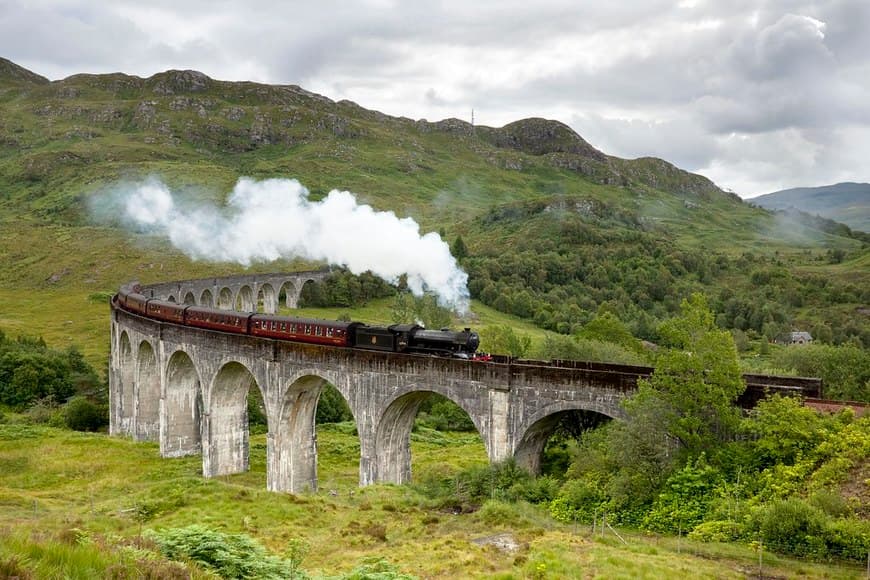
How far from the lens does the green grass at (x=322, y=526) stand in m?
17.4

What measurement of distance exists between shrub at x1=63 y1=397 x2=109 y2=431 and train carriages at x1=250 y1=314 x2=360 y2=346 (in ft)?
88.1

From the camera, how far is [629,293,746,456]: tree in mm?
25219

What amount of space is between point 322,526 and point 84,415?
131ft

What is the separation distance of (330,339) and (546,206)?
118 metres

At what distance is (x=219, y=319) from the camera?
42406 millimetres

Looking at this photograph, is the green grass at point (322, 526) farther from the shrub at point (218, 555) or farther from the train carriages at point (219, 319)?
the train carriages at point (219, 319)

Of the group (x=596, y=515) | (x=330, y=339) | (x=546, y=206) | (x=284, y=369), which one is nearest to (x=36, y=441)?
(x=284, y=369)

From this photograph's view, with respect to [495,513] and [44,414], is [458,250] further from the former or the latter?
[495,513]

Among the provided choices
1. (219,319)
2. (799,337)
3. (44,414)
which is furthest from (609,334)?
(44,414)

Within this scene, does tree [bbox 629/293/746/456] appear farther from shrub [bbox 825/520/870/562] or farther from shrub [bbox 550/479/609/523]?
shrub [bbox 825/520/870/562]

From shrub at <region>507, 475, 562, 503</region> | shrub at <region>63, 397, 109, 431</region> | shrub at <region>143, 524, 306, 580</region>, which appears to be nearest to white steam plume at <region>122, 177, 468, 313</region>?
shrub at <region>63, 397, 109, 431</region>

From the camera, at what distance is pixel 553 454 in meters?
34.4

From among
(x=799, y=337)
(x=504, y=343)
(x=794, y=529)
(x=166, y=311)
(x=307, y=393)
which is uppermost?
(x=166, y=311)

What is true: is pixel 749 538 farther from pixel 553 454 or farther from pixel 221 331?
pixel 221 331
